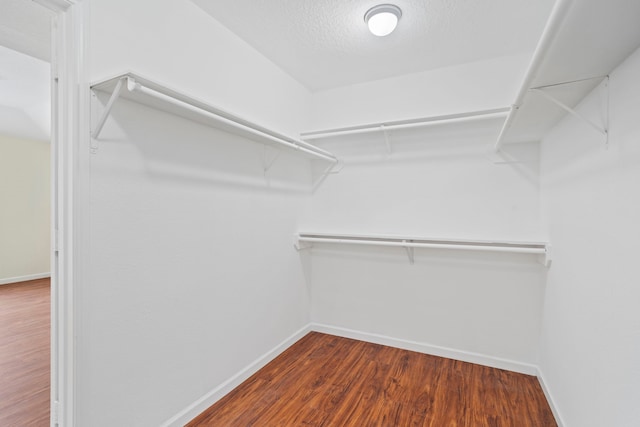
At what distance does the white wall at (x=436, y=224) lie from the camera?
2395 mm

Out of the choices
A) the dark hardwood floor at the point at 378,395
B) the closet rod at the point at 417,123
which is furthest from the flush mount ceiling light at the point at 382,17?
the dark hardwood floor at the point at 378,395

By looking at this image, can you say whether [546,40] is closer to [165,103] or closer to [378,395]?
[165,103]

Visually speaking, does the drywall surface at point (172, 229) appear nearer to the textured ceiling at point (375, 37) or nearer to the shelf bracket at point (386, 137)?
the textured ceiling at point (375, 37)

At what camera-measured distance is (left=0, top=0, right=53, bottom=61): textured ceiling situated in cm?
151

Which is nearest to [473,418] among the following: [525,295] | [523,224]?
[525,295]

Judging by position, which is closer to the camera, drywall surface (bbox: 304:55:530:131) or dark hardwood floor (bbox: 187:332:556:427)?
dark hardwood floor (bbox: 187:332:556:427)

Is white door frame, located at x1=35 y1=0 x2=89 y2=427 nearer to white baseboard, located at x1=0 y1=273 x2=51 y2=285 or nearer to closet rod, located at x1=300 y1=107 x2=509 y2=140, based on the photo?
closet rod, located at x1=300 y1=107 x2=509 y2=140

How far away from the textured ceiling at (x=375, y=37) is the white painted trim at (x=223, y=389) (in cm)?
235

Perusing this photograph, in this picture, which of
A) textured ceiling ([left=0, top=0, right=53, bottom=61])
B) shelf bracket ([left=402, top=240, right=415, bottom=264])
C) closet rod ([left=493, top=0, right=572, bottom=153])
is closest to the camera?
closet rod ([left=493, top=0, right=572, bottom=153])

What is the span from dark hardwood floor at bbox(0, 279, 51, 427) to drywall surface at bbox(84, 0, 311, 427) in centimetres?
86

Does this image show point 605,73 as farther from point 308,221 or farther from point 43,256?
point 43,256

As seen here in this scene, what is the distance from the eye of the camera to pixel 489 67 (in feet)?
8.02

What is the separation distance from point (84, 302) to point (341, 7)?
2008mm

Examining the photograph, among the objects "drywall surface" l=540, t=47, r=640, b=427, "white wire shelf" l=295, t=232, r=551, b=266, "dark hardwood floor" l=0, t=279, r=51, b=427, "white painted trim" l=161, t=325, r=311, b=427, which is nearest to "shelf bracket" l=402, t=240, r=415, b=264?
"white wire shelf" l=295, t=232, r=551, b=266
